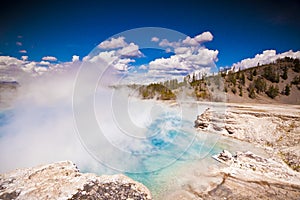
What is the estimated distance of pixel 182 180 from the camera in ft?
21.6

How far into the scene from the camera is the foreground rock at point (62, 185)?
4.26 m

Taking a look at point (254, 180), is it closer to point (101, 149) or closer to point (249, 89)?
point (101, 149)

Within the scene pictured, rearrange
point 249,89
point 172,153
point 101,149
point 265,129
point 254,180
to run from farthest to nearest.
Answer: point 249,89, point 265,129, point 172,153, point 101,149, point 254,180

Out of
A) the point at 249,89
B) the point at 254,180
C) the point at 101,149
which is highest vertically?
the point at 249,89

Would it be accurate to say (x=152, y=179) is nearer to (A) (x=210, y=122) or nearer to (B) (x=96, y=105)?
(B) (x=96, y=105)

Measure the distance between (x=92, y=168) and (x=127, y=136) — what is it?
372 cm

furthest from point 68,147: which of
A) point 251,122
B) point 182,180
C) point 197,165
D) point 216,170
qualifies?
point 251,122

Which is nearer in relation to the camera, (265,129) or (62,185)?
(62,185)

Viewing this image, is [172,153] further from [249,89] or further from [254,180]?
[249,89]

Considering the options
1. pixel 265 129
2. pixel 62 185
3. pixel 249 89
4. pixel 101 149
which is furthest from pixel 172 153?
pixel 249 89

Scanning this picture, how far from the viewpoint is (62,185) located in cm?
464

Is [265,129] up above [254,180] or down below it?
above

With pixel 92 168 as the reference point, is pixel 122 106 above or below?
above

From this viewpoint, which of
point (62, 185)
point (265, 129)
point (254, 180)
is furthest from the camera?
point (265, 129)
